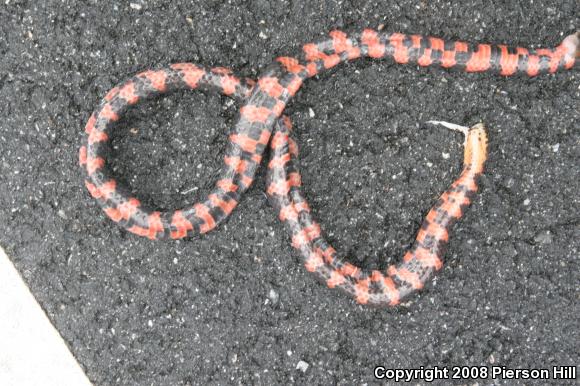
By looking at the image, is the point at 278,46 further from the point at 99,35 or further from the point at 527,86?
the point at 527,86

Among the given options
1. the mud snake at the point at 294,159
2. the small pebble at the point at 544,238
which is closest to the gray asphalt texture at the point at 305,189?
the small pebble at the point at 544,238

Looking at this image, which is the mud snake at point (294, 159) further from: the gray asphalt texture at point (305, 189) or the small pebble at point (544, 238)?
the small pebble at point (544, 238)

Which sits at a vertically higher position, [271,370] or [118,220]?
[118,220]

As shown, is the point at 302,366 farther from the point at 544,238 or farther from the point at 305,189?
the point at 544,238

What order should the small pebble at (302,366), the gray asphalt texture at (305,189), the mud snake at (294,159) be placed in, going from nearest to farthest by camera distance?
the mud snake at (294,159) < the gray asphalt texture at (305,189) < the small pebble at (302,366)

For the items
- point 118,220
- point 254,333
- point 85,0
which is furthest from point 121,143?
point 254,333

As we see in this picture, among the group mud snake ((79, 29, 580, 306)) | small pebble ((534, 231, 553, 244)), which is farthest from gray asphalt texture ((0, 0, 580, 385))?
mud snake ((79, 29, 580, 306))

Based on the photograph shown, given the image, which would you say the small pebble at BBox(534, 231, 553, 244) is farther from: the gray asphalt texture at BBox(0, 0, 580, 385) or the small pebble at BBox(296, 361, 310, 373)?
the small pebble at BBox(296, 361, 310, 373)
